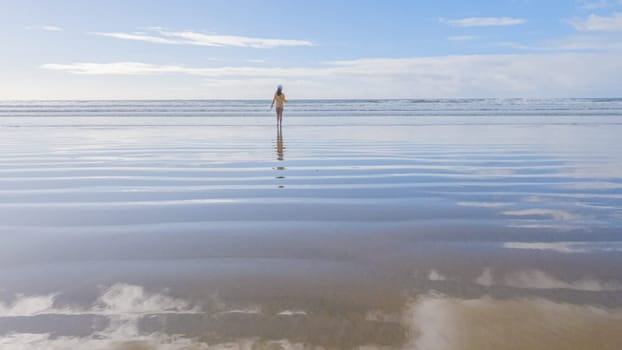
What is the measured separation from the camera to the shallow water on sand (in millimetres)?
2465

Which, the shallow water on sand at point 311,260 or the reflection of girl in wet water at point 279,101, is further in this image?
the reflection of girl in wet water at point 279,101

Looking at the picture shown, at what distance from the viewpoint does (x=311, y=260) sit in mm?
3512

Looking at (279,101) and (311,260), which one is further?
(279,101)

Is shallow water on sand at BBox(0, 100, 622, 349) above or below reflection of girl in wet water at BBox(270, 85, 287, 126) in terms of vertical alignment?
below

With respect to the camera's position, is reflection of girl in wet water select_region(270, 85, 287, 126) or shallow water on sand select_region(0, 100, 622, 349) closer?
shallow water on sand select_region(0, 100, 622, 349)

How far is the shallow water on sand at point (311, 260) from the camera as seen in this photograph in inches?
97.0

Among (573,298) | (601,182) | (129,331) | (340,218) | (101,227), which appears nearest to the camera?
(129,331)

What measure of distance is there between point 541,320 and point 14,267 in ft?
11.4

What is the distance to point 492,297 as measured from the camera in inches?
113

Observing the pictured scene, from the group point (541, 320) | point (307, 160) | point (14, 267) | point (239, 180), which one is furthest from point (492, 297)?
point (307, 160)

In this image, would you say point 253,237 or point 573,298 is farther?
point 253,237

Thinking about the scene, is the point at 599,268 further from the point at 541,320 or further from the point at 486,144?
the point at 486,144

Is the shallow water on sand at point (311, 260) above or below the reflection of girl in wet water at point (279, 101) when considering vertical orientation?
below

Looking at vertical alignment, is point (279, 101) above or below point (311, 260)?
above
